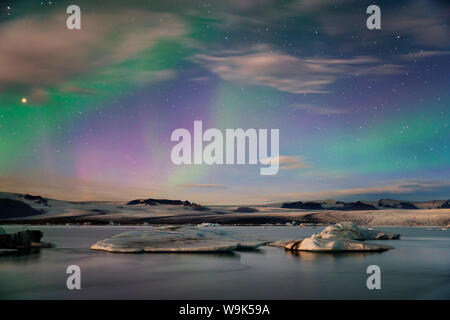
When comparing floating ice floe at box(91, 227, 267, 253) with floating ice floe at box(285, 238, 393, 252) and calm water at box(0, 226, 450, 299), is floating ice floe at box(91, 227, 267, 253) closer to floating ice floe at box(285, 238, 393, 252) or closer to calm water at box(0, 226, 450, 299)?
calm water at box(0, 226, 450, 299)

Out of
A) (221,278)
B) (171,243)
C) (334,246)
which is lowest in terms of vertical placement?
(334,246)

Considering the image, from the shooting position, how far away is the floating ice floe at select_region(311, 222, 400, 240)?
3134cm

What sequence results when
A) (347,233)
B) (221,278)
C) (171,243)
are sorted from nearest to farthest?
(221,278)
(171,243)
(347,233)

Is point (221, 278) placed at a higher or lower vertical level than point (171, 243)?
higher

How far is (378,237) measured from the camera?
41.9 metres

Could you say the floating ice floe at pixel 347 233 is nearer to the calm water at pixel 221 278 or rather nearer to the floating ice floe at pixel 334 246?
the floating ice floe at pixel 334 246

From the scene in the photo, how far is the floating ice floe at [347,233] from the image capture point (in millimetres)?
31344

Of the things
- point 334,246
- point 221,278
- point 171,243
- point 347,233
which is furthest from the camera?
point 347,233

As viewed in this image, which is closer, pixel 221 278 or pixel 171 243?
pixel 221 278

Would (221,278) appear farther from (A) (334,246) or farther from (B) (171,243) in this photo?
(A) (334,246)

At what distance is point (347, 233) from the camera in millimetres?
34062

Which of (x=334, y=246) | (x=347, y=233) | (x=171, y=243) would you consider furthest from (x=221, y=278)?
(x=347, y=233)
